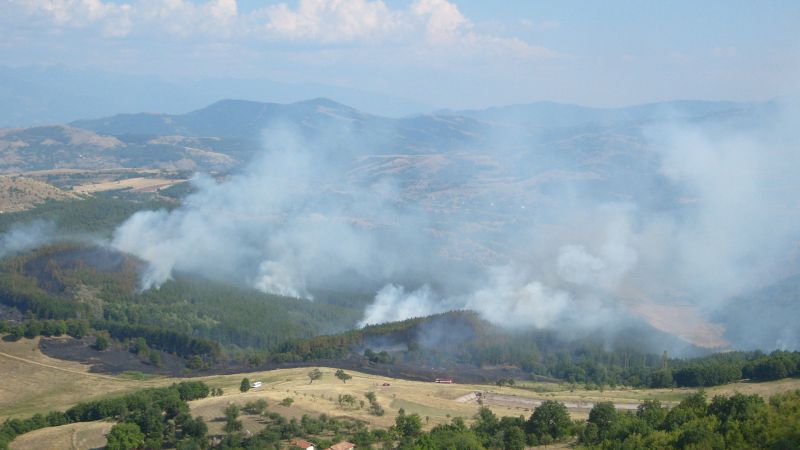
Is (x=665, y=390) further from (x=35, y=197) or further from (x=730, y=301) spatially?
(x=35, y=197)

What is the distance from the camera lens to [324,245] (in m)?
158

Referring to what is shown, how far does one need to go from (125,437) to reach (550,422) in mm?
29471

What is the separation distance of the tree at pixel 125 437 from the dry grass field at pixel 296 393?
3996 mm

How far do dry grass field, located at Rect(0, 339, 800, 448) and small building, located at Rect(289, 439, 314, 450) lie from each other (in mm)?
4381

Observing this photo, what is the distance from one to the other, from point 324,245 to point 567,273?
175 ft

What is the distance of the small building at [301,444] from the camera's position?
Result: 4981 centimetres

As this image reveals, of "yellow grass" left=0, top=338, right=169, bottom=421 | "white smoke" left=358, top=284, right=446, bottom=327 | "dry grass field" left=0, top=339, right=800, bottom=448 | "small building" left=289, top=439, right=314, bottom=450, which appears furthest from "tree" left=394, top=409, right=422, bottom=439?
"white smoke" left=358, top=284, right=446, bottom=327

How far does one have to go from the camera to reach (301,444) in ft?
167

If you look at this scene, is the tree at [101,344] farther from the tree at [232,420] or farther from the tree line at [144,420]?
the tree at [232,420]

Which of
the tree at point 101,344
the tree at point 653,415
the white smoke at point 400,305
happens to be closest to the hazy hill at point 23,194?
the tree at point 101,344

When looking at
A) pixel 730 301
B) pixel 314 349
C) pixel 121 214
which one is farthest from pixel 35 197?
pixel 730 301

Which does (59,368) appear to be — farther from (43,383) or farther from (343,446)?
(343,446)

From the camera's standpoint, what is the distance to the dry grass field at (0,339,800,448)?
58406 mm

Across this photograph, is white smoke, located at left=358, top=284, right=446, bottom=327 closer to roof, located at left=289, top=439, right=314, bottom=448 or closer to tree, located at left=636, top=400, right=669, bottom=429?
roof, located at left=289, top=439, right=314, bottom=448
